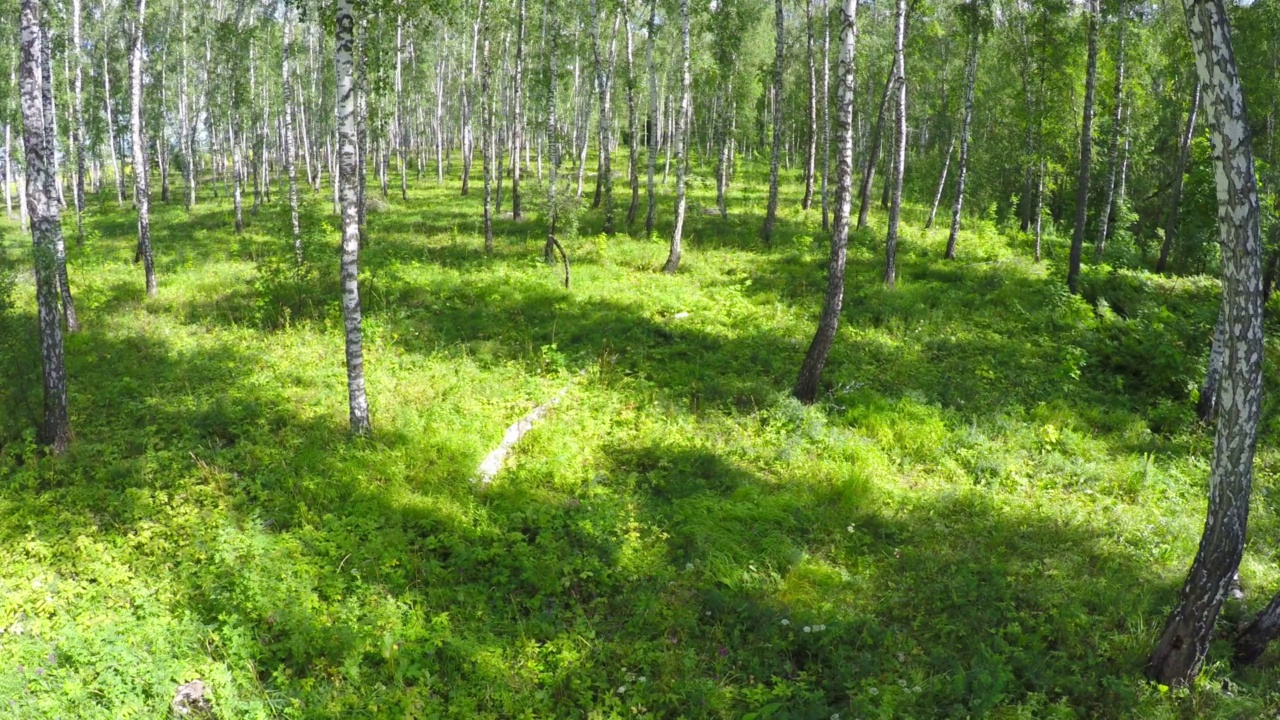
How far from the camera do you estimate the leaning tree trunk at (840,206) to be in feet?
35.0

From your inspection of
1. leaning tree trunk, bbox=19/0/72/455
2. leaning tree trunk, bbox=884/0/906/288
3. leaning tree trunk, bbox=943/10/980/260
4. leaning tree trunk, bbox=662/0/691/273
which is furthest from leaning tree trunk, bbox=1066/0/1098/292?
leaning tree trunk, bbox=19/0/72/455

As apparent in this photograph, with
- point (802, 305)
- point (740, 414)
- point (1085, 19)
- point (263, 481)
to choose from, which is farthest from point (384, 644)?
point (1085, 19)

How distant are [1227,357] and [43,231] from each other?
44.6 ft

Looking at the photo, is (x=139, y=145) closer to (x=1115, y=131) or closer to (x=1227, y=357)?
(x=1227, y=357)

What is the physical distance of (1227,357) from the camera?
5332 millimetres

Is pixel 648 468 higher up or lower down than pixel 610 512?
higher up

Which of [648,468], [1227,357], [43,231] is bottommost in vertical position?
[648,468]

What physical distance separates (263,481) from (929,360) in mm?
11680

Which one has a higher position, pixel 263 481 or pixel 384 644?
pixel 263 481

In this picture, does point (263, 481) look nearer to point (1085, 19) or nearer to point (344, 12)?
point (344, 12)

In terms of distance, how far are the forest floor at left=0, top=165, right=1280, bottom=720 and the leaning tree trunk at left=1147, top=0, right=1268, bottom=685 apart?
0.45 metres

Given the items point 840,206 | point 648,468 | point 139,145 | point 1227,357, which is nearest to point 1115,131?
point 840,206

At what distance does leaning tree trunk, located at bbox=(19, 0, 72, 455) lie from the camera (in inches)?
362

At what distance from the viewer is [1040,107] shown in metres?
21.3
